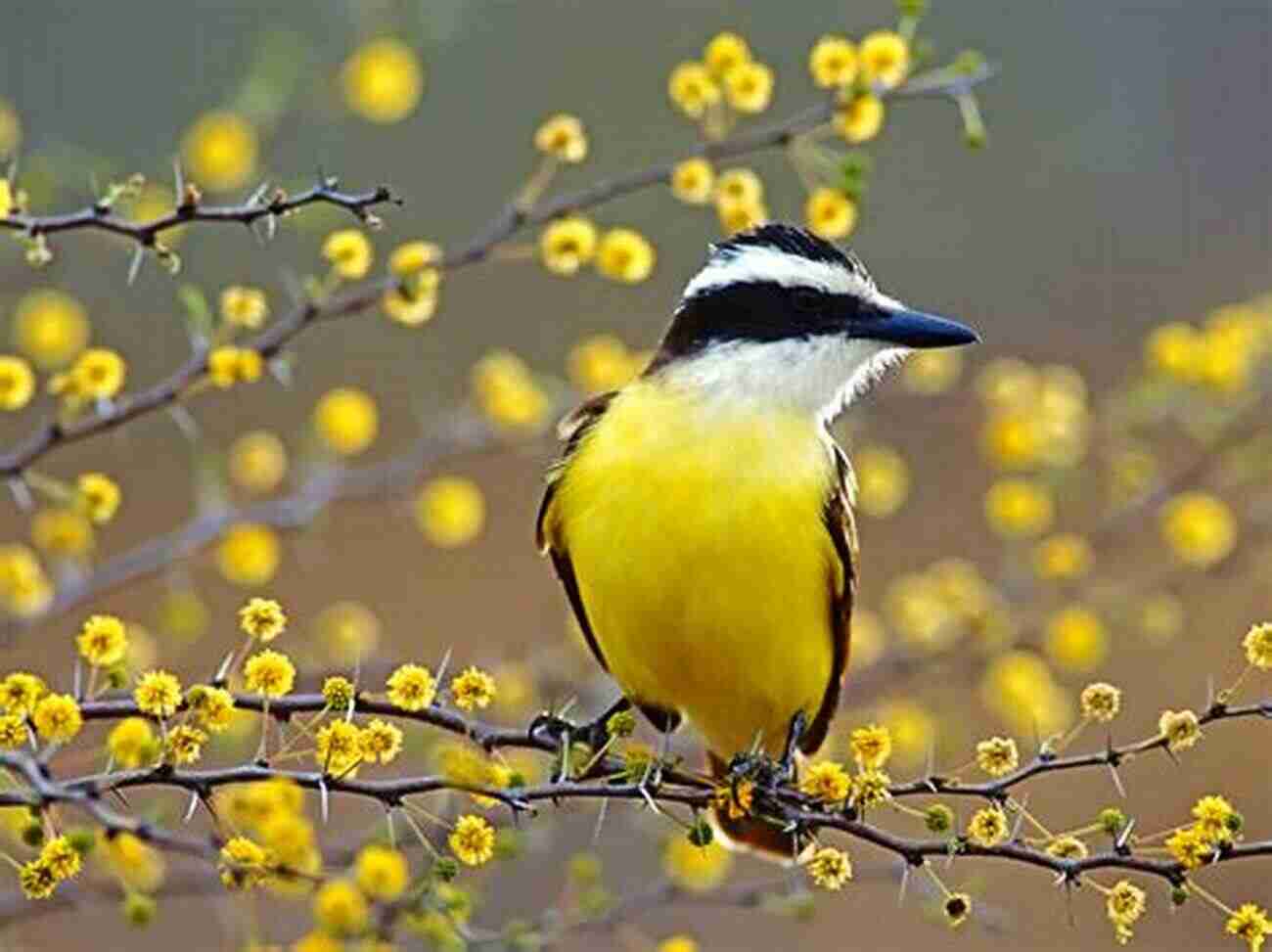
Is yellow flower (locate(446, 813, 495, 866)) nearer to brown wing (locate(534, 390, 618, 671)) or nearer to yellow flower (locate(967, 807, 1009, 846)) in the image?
yellow flower (locate(967, 807, 1009, 846))

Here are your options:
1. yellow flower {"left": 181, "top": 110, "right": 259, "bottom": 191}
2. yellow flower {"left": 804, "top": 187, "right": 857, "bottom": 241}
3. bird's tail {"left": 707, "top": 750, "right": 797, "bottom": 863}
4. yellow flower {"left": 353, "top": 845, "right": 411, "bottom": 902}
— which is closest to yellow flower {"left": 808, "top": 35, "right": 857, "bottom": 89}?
yellow flower {"left": 804, "top": 187, "right": 857, "bottom": 241}

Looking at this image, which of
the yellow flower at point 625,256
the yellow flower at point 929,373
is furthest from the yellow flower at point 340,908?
the yellow flower at point 929,373

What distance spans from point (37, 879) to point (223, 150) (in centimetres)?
132

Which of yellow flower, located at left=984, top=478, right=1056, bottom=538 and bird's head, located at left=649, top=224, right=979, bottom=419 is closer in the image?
bird's head, located at left=649, top=224, right=979, bottom=419

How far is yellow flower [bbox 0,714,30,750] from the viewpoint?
2102mm

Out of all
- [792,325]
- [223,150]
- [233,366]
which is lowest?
[792,325]

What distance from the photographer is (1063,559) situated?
3.61 m

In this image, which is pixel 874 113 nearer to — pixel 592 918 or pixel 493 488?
pixel 592 918

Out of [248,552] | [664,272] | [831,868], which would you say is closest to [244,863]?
[831,868]

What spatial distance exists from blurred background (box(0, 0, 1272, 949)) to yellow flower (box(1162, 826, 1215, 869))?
117 inches

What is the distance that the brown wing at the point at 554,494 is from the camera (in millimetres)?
3547

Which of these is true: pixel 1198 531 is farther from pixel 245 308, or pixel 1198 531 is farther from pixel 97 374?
pixel 97 374

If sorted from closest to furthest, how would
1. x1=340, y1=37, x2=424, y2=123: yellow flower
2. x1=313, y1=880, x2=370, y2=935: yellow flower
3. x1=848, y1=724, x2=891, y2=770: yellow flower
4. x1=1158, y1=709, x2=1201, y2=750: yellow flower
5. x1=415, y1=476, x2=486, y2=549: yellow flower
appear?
x1=313, y1=880, x2=370, y2=935: yellow flower, x1=1158, y1=709, x2=1201, y2=750: yellow flower, x1=848, y1=724, x2=891, y2=770: yellow flower, x1=340, y1=37, x2=424, y2=123: yellow flower, x1=415, y1=476, x2=486, y2=549: yellow flower

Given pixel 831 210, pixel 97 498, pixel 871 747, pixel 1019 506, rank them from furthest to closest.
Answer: pixel 1019 506 < pixel 831 210 < pixel 97 498 < pixel 871 747
